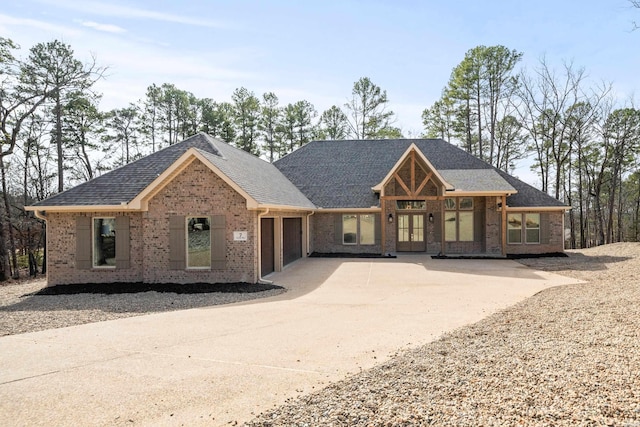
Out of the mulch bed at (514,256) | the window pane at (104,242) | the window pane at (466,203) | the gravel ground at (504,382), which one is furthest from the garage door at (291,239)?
the gravel ground at (504,382)

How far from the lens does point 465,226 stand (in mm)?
20062

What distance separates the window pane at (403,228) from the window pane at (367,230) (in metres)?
1.29

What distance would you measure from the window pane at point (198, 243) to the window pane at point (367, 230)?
9.72m

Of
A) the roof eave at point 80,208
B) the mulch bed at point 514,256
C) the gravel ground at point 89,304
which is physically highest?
the roof eave at point 80,208

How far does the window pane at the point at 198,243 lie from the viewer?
493 inches

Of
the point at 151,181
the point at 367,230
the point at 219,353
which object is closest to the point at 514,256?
the point at 367,230

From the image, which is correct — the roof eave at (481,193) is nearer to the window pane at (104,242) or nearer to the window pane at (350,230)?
the window pane at (350,230)

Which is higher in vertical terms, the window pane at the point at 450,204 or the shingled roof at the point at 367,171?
the shingled roof at the point at 367,171

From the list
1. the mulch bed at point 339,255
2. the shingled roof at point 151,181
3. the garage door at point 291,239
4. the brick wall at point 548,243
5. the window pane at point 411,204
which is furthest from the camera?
the window pane at point 411,204

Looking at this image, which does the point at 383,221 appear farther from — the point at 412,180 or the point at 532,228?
the point at 532,228

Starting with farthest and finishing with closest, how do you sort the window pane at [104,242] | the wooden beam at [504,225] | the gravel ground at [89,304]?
the wooden beam at [504,225] < the window pane at [104,242] < the gravel ground at [89,304]

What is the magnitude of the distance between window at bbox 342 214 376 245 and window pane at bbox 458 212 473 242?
4.17 metres

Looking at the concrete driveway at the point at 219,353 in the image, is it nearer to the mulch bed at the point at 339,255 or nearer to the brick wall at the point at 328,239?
the mulch bed at the point at 339,255

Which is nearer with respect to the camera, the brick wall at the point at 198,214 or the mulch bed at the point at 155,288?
the mulch bed at the point at 155,288
